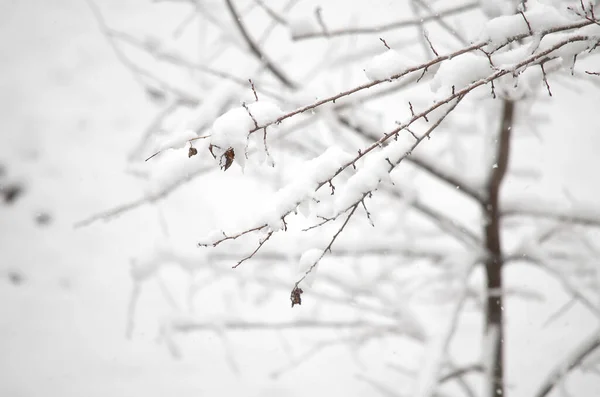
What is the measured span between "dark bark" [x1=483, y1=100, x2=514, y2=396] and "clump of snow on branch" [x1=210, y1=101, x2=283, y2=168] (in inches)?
Answer: 52.8

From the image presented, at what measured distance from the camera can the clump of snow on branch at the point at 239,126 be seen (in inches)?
28.6

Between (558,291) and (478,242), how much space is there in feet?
5.93

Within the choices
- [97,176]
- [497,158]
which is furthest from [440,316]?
[97,176]

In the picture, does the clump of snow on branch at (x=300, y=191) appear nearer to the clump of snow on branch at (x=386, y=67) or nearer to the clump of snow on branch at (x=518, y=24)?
the clump of snow on branch at (x=386, y=67)

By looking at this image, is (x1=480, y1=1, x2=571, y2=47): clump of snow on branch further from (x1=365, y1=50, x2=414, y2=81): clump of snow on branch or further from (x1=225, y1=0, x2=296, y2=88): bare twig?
(x1=225, y1=0, x2=296, y2=88): bare twig

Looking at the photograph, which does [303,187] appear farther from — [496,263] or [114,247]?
[114,247]

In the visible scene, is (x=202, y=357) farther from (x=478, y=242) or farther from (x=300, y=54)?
(x=300, y=54)

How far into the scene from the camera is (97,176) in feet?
13.8

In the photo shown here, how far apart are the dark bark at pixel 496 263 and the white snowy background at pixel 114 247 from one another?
0.85 metres

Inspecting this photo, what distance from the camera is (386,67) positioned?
0.76 meters

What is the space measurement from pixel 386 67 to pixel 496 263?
1.49 meters

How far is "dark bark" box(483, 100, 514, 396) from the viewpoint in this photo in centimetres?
172

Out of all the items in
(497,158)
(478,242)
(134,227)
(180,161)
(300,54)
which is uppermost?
(300,54)

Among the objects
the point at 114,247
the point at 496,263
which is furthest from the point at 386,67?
the point at 114,247
